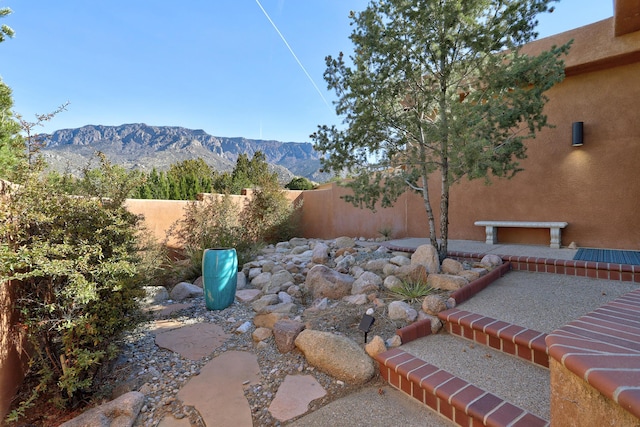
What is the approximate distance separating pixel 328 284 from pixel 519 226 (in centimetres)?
391

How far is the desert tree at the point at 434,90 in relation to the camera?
3.23 metres

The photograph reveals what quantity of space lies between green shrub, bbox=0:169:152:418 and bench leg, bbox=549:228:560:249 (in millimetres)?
5821

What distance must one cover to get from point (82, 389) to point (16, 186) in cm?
145

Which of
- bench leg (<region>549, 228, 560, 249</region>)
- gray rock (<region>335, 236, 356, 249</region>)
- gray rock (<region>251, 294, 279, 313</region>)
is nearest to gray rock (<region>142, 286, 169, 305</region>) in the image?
gray rock (<region>251, 294, 279, 313</region>)

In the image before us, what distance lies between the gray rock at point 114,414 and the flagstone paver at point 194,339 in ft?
1.97

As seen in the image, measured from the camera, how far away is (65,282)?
198 centimetres

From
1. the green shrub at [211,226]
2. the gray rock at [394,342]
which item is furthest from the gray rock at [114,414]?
the green shrub at [211,226]

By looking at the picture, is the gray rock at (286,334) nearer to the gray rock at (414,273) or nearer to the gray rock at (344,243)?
the gray rock at (414,273)

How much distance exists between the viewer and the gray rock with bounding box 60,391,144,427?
1.69m

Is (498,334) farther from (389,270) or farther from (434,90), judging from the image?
(434,90)

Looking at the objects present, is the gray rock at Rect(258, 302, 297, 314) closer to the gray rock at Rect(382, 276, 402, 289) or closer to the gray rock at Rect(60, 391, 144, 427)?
the gray rock at Rect(382, 276, 402, 289)

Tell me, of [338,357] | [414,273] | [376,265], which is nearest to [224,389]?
[338,357]

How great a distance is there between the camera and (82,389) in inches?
77.1

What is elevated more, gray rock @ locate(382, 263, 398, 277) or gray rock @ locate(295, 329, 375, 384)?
gray rock @ locate(382, 263, 398, 277)
